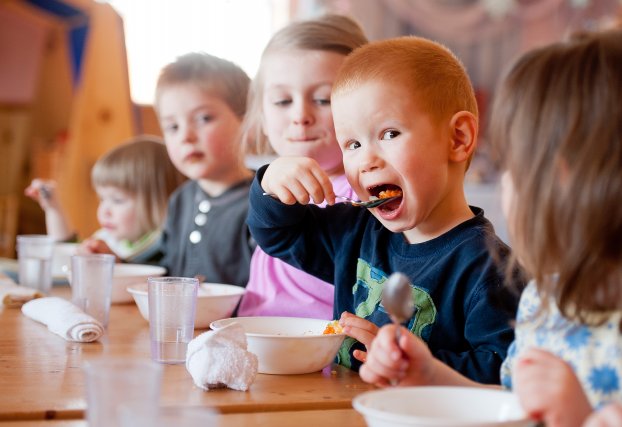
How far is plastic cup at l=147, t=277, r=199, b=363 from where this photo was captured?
4.04 ft

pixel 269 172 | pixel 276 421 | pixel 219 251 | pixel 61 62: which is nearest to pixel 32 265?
pixel 219 251

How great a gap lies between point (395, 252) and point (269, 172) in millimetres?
259

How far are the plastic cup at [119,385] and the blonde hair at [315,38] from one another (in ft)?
3.80

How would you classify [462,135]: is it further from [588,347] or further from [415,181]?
[588,347]

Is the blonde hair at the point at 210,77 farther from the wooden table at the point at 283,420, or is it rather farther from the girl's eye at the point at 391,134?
the wooden table at the point at 283,420

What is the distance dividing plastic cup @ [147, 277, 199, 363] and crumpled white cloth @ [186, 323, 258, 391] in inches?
6.3

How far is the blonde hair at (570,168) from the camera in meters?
0.81

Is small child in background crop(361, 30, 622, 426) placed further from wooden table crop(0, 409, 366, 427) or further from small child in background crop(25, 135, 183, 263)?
small child in background crop(25, 135, 183, 263)

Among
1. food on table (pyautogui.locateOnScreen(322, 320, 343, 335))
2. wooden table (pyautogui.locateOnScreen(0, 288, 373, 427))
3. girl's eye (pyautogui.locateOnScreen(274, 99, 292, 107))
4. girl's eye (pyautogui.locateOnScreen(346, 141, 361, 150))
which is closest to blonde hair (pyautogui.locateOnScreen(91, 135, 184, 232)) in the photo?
girl's eye (pyautogui.locateOnScreen(274, 99, 292, 107))

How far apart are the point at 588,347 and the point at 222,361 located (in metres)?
0.44

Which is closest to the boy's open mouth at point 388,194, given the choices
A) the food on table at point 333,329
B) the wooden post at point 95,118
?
the food on table at point 333,329

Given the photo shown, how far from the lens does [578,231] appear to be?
0.82 metres

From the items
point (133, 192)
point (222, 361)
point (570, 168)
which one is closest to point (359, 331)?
point (222, 361)

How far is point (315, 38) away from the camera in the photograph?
5.89ft
